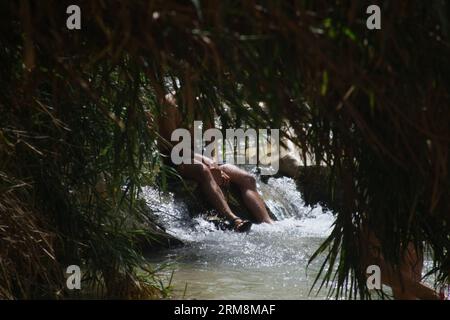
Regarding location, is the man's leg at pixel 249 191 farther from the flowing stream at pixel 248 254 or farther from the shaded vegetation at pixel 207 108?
the shaded vegetation at pixel 207 108

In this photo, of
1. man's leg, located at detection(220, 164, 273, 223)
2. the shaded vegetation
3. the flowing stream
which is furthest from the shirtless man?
the shaded vegetation

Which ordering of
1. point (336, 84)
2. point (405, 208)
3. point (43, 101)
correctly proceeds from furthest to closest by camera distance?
point (43, 101)
point (405, 208)
point (336, 84)

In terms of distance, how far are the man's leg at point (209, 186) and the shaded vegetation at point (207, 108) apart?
8.54 ft

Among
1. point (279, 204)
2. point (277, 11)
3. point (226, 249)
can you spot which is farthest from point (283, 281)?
point (277, 11)

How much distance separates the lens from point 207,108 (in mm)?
2939

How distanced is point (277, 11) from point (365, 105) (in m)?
0.51

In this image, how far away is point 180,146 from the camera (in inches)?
233

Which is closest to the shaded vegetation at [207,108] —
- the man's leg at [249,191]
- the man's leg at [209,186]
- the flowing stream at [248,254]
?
the flowing stream at [248,254]

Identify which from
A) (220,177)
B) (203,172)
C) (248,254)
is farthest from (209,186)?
(248,254)

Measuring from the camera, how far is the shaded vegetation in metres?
1.71

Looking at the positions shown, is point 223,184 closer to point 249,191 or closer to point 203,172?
point 249,191

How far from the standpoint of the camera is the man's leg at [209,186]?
6.40 metres

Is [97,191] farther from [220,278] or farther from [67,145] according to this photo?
[220,278]

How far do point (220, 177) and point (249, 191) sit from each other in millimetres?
284
